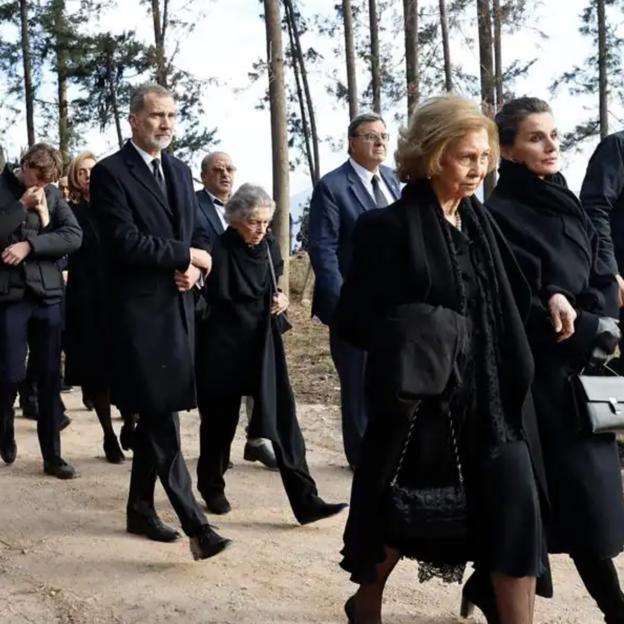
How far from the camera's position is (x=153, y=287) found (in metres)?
4.72

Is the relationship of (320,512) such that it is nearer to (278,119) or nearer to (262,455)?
(262,455)

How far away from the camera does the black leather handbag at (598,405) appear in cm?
359

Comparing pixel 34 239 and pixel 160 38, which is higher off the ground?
pixel 160 38

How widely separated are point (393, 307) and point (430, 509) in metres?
0.68

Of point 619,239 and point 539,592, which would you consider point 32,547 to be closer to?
point 539,592

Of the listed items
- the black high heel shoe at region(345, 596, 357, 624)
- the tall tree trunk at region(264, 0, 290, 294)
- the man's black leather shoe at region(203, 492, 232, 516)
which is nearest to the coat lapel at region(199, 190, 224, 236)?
the man's black leather shoe at region(203, 492, 232, 516)

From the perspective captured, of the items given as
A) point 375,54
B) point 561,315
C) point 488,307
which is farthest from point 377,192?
point 375,54

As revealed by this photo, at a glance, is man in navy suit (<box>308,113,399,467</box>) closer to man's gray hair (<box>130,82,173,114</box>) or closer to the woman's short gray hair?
the woman's short gray hair

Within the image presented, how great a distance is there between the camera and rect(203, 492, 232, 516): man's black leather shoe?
565 cm

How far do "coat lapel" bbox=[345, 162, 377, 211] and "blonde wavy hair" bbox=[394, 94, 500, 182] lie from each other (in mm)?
2802

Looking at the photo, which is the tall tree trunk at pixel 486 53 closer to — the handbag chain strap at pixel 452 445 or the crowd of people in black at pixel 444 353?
the crowd of people in black at pixel 444 353

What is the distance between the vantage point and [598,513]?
141 inches

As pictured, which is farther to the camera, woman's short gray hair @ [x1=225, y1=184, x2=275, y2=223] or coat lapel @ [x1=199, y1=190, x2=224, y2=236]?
coat lapel @ [x1=199, y1=190, x2=224, y2=236]

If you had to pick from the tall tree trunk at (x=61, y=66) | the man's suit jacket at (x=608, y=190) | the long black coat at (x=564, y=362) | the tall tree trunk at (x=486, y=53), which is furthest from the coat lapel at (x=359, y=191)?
the tall tree trunk at (x=61, y=66)
